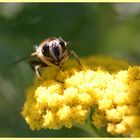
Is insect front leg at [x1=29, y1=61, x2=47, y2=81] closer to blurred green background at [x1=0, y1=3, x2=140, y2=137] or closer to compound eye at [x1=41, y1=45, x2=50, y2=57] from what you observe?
compound eye at [x1=41, y1=45, x2=50, y2=57]

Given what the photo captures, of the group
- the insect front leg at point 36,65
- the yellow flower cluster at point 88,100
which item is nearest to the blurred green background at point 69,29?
the insect front leg at point 36,65

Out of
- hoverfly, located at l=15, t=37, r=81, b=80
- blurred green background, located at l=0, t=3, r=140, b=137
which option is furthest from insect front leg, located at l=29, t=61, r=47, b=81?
blurred green background, located at l=0, t=3, r=140, b=137

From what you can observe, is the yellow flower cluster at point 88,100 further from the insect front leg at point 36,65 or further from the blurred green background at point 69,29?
the blurred green background at point 69,29

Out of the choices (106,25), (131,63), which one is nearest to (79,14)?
(106,25)

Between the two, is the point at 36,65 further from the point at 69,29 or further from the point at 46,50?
the point at 69,29

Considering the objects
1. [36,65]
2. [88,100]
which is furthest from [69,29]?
[88,100]

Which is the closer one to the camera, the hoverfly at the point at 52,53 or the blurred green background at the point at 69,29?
the hoverfly at the point at 52,53

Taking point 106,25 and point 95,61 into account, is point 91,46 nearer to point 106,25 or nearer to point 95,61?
point 106,25
